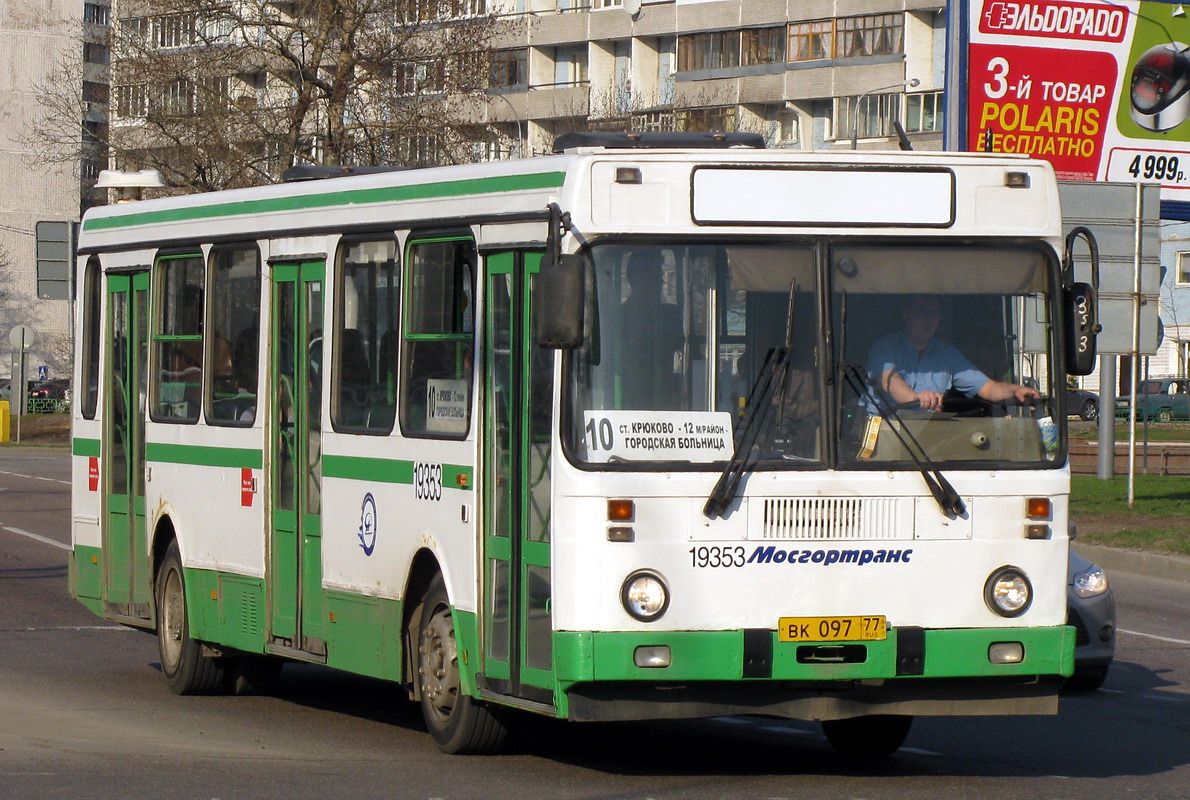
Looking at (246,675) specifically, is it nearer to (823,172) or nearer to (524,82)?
(823,172)

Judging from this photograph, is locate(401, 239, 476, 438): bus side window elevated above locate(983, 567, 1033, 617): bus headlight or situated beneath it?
elevated above

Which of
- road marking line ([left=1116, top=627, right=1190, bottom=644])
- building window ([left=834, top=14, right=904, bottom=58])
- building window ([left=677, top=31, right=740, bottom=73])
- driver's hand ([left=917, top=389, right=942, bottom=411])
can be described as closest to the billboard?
road marking line ([left=1116, top=627, right=1190, bottom=644])

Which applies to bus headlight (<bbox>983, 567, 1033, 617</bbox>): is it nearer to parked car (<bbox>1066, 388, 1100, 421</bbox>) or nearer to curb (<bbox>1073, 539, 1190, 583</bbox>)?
curb (<bbox>1073, 539, 1190, 583</bbox>)

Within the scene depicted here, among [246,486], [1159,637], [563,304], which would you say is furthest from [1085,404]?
[563,304]

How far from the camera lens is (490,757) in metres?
9.28

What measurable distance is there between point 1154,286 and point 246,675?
15933 millimetres

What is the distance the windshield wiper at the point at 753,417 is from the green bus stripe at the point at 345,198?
1.10 m

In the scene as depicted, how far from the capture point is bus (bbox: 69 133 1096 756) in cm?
822

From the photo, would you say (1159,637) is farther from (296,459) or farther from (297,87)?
(297,87)

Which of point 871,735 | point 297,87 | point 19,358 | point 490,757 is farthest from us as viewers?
point 19,358

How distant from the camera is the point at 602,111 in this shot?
72.6 meters

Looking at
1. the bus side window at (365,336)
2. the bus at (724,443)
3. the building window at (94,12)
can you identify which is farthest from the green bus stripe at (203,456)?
the building window at (94,12)

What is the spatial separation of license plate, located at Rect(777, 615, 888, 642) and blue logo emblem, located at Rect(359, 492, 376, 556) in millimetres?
2408

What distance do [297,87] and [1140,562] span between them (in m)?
21.3
